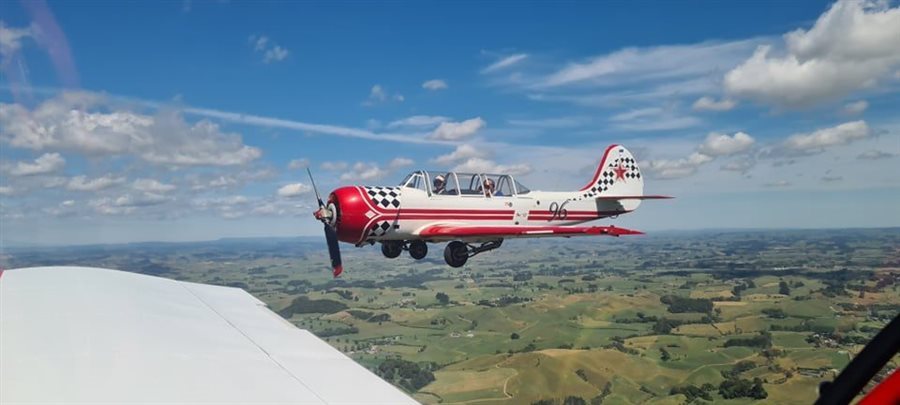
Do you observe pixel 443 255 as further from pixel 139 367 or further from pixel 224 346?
pixel 139 367

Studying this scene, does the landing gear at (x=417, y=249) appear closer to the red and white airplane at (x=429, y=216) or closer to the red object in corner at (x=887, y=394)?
the red and white airplane at (x=429, y=216)

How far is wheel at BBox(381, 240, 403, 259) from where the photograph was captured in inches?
456

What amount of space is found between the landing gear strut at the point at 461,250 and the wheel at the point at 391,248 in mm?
1073

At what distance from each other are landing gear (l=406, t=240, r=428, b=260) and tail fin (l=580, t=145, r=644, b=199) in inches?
206

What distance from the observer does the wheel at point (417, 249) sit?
1149cm

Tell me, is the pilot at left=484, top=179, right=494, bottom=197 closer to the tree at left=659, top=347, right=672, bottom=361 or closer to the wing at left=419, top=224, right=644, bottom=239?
the wing at left=419, top=224, right=644, bottom=239

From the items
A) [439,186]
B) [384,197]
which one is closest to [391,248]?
[384,197]

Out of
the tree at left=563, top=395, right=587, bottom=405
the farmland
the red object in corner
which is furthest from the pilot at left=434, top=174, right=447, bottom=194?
the tree at left=563, top=395, right=587, bottom=405

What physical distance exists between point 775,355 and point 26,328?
4730 centimetres

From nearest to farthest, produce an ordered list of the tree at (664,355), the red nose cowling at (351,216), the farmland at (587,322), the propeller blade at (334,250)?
the red nose cowling at (351,216) < the propeller blade at (334,250) < the farmland at (587,322) < the tree at (664,355)

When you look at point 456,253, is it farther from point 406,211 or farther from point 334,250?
point 334,250

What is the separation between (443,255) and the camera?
11.7m

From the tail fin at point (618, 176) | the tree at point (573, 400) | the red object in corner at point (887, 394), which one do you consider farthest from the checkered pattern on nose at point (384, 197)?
the tree at point (573, 400)

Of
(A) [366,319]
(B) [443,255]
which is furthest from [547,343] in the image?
(B) [443,255]
